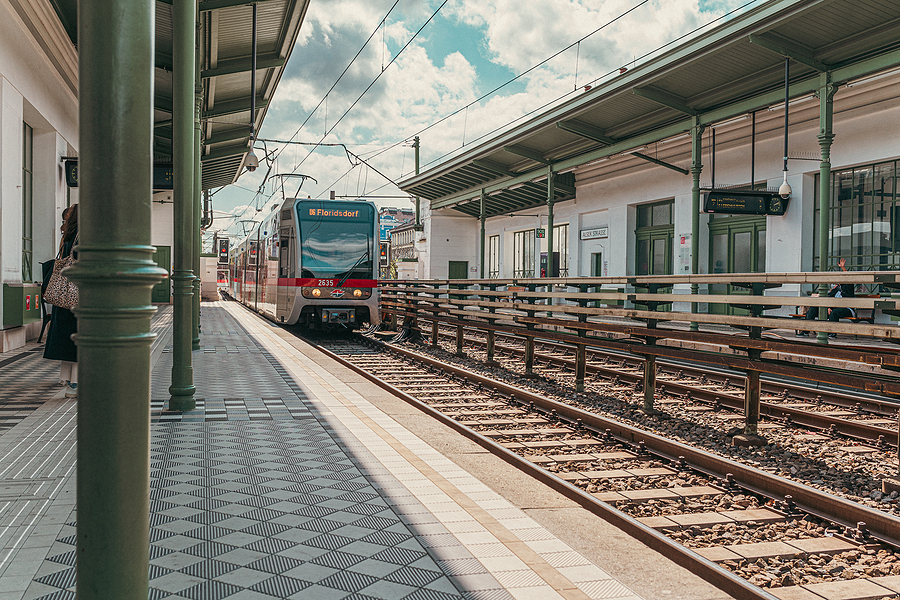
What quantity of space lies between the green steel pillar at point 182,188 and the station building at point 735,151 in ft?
32.4

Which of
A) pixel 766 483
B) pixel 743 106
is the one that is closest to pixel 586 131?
pixel 743 106

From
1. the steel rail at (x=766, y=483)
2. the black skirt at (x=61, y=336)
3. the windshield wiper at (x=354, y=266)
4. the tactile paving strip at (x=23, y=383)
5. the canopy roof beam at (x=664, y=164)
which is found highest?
the canopy roof beam at (x=664, y=164)

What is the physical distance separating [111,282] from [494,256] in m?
35.2

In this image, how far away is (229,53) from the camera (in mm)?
16516

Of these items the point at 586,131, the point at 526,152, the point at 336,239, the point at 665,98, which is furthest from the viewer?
the point at 526,152

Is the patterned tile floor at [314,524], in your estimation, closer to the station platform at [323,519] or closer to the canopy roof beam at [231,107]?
the station platform at [323,519]

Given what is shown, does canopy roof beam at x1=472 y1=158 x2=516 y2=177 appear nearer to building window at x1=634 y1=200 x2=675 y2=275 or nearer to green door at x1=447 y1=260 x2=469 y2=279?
building window at x1=634 y1=200 x2=675 y2=275

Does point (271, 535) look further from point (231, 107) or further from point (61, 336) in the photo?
point (231, 107)

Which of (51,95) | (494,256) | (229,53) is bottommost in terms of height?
(494,256)

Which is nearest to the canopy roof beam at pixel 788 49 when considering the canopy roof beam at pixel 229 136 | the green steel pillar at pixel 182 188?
the green steel pillar at pixel 182 188

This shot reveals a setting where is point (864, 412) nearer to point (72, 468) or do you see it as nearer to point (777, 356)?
point (777, 356)

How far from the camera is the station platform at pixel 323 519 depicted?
3275mm

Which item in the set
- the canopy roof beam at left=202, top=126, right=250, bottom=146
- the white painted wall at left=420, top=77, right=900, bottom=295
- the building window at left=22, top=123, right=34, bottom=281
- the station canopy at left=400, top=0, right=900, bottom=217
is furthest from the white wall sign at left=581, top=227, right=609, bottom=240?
the building window at left=22, top=123, right=34, bottom=281

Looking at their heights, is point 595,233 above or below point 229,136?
below
